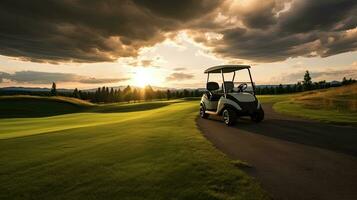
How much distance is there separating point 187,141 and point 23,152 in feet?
17.1

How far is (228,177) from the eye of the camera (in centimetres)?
459

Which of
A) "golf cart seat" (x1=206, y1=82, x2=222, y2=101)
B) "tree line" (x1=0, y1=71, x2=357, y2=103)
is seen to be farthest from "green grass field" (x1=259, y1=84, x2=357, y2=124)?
"tree line" (x1=0, y1=71, x2=357, y2=103)

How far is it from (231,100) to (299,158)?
6.24 metres

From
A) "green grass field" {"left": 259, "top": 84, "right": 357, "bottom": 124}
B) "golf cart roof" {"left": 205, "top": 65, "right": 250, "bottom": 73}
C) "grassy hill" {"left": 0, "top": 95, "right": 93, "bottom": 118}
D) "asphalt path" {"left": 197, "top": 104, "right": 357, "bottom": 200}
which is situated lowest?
"grassy hill" {"left": 0, "top": 95, "right": 93, "bottom": 118}

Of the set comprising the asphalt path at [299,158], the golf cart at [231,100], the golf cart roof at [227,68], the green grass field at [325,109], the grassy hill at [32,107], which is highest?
the golf cart roof at [227,68]

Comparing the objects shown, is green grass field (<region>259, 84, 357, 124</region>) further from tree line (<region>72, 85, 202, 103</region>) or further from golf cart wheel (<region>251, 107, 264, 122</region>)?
tree line (<region>72, 85, 202, 103</region>)

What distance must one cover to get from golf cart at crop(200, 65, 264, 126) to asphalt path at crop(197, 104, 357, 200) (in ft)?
6.65

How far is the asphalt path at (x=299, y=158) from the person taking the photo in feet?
13.4

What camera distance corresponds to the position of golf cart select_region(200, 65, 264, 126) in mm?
11805

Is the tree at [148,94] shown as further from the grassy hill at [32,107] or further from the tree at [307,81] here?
the grassy hill at [32,107]

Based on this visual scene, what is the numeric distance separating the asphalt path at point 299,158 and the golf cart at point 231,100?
2027 millimetres

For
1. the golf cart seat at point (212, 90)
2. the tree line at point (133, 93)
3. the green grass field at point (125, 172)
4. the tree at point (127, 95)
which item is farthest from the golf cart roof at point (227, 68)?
the tree at point (127, 95)

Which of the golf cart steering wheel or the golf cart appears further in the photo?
the golf cart steering wheel

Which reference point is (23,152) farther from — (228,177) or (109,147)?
(228,177)
